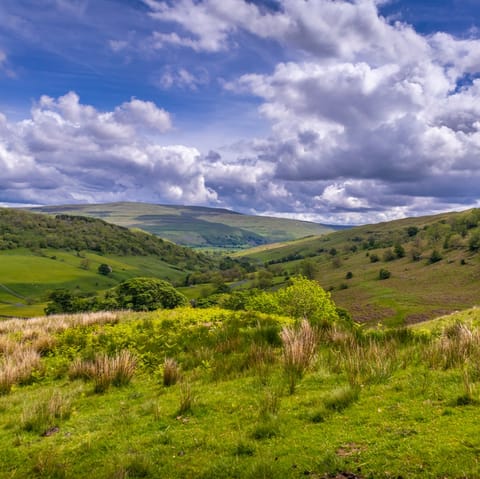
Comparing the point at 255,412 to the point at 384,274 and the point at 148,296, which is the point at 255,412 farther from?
the point at 384,274

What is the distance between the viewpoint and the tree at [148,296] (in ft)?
228

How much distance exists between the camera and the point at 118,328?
56.9ft

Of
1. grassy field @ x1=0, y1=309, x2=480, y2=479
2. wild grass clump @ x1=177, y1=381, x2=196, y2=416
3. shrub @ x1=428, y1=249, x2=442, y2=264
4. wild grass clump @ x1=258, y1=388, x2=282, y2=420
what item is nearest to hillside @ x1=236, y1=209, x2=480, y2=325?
shrub @ x1=428, y1=249, x2=442, y2=264

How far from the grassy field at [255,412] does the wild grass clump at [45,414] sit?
0.02m

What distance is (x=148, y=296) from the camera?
7088cm

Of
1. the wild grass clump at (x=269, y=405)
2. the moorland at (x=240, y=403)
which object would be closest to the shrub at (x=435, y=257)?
the moorland at (x=240, y=403)

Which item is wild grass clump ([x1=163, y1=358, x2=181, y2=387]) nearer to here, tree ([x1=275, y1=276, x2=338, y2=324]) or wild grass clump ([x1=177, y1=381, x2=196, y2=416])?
wild grass clump ([x1=177, y1=381, x2=196, y2=416])

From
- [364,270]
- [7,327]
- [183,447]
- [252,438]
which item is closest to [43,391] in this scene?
[183,447]

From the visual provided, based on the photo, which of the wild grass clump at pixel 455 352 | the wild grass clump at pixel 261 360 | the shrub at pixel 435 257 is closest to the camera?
the wild grass clump at pixel 455 352

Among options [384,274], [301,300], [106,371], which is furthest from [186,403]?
[384,274]

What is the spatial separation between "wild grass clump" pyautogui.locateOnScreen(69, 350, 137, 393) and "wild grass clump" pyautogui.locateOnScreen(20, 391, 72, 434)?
134 centimetres

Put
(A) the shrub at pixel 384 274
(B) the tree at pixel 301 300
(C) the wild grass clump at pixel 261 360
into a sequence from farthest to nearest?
(A) the shrub at pixel 384 274 < (B) the tree at pixel 301 300 < (C) the wild grass clump at pixel 261 360

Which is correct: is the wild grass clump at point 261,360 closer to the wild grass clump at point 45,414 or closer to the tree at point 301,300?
the wild grass clump at point 45,414

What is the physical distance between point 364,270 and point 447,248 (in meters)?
37.7
